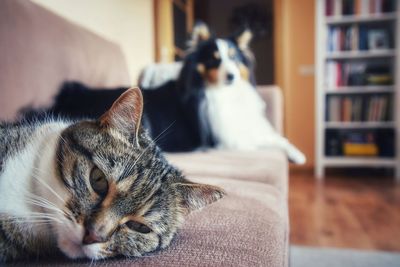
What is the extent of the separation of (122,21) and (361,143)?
8.04 ft

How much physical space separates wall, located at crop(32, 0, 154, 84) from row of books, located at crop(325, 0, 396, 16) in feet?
5.72

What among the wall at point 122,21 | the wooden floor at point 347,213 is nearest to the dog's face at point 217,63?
the wall at point 122,21

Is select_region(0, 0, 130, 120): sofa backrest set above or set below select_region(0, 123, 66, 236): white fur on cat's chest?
above

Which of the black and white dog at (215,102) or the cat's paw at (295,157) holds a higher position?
the black and white dog at (215,102)

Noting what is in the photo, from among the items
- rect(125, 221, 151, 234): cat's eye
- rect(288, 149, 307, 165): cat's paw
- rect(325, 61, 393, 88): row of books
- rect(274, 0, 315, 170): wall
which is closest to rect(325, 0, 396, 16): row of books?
rect(274, 0, 315, 170): wall

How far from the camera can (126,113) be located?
62 centimetres

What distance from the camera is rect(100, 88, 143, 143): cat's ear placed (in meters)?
0.60

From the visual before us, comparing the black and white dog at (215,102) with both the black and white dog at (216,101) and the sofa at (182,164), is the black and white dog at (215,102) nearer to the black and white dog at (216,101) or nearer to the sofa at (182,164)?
the black and white dog at (216,101)

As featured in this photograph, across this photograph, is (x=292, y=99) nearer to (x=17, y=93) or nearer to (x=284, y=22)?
(x=284, y=22)

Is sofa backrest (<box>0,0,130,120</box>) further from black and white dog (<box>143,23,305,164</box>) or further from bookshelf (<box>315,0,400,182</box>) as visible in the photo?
bookshelf (<box>315,0,400,182</box>)

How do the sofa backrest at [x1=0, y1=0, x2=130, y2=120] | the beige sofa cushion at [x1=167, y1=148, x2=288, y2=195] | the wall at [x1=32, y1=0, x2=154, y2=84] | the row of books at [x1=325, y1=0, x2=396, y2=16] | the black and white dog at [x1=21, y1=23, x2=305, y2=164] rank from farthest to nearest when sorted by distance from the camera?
the row of books at [x1=325, y1=0, x2=396, y2=16]
the wall at [x1=32, y1=0, x2=154, y2=84]
the black and white dog at [x1=21, y1=23, x2=305, y2=164]
the beige sofa cushion at [x1=167, y1=148, x2=288, y2=195]
the sofa backrest at [x1=0, y1=0, x2=130, y2=120]

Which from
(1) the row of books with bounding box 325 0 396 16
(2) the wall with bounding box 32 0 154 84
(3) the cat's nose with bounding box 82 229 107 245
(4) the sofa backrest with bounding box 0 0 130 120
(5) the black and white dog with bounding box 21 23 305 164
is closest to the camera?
(3) the cat's nose with bounding box 82 229 107 245

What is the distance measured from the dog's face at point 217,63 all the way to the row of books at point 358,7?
202cm

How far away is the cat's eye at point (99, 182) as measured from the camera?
575mm
